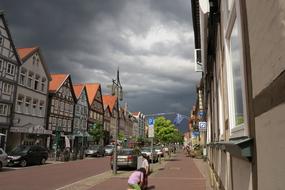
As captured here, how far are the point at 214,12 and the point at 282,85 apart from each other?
6429mm

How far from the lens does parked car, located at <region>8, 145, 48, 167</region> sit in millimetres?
27078

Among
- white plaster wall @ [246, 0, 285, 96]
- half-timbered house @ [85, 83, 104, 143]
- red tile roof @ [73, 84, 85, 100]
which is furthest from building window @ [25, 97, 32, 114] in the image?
white plaster wall @ [246, 0, 285, 96]

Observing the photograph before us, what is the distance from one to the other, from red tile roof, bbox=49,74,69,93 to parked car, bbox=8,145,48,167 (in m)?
22.7

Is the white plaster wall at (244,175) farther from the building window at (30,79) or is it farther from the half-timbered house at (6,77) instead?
the building window at (30,79)

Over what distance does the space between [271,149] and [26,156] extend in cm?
2774

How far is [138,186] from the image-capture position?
10430 millimetres

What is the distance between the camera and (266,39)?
2826 mm

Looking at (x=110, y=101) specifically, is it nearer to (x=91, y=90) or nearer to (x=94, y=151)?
(x=91, y=90)

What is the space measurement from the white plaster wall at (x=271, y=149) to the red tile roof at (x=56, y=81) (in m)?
50.8

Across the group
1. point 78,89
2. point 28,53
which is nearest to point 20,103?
point 28,53

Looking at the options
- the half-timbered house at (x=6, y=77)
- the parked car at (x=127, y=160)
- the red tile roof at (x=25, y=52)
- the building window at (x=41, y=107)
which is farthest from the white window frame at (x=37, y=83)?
the parked car at (x=127, y=160)

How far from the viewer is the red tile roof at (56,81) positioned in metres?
53.2

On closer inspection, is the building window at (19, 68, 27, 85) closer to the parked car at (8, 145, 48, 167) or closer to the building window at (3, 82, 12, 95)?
the building window at (3, 82, 12, 95)

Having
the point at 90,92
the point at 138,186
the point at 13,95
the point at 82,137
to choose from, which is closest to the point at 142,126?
the point at 90,92
